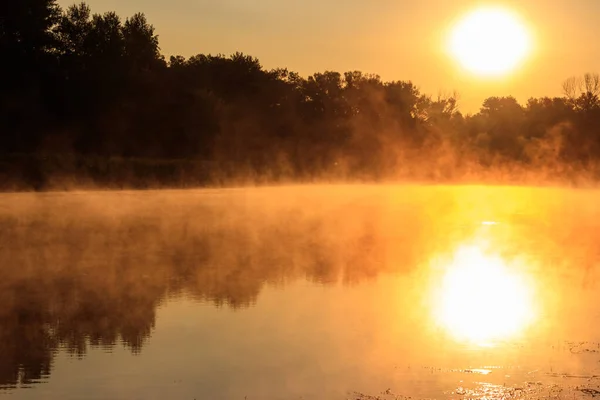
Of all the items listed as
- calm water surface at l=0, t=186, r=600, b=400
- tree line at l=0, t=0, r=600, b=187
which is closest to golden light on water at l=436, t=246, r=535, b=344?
calm water surface at l=0, t=186, r=600, b=400

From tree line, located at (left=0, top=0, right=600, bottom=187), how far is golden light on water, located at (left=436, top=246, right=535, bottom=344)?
37636mm

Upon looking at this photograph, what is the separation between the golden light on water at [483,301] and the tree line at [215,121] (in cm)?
3764

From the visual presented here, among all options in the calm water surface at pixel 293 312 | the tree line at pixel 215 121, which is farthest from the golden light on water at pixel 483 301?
the tree line at pixel 215 121

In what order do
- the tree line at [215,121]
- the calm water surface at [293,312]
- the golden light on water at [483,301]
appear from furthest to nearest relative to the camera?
the tree line at [215,121] < the golden light on water at [483,301] < the calm water surface at [293,312]

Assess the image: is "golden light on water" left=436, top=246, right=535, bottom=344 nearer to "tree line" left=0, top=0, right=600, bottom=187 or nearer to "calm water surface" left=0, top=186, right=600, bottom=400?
"calm water surface" left=0, top=186, right=600, bottom=400

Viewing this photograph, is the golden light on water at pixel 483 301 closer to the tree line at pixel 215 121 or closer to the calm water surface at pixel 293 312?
the calm water surface at pixel 293 312

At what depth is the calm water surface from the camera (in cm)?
1001

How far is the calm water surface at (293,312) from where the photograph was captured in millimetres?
10008

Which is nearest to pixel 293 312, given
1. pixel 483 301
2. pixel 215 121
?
pixel 483 301

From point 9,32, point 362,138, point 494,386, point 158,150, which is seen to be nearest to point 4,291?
point 494,386

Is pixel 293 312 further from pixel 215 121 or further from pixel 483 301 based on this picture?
pixel 215 121

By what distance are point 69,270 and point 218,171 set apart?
51.2m

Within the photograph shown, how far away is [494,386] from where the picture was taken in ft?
31.4

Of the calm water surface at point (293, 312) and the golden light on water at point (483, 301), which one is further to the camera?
the golden light on water at point (483, 301)
